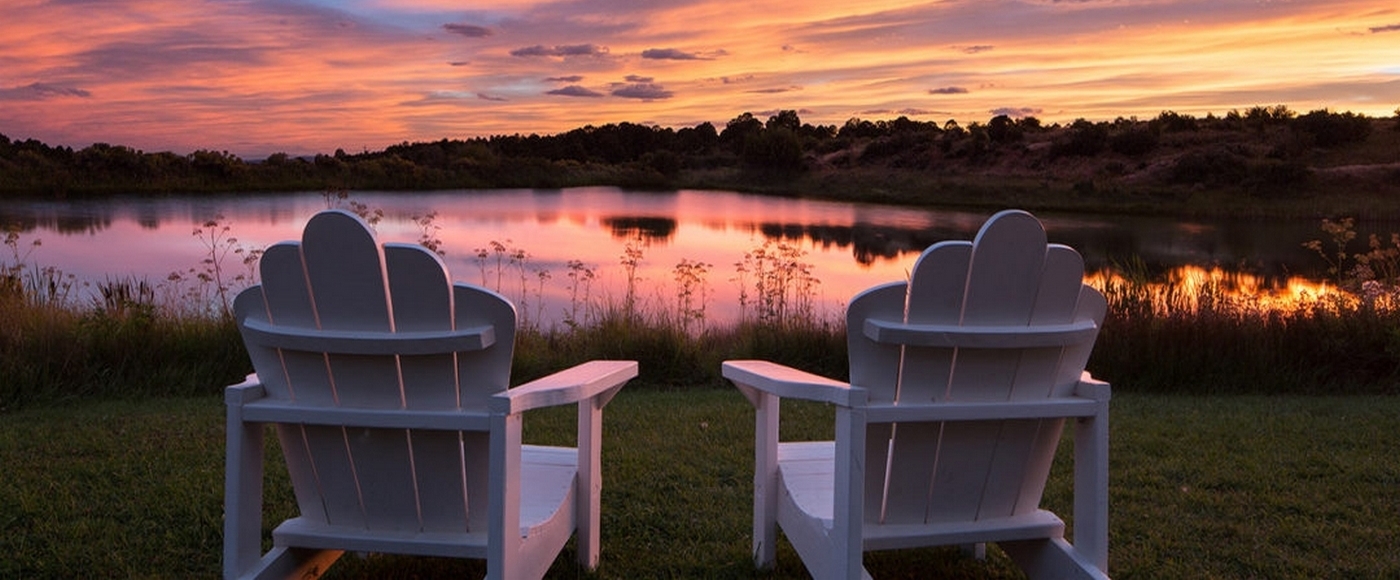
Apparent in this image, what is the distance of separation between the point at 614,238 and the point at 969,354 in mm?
15158

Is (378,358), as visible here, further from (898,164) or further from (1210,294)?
(898,164)

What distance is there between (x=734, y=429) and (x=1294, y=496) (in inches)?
92.0

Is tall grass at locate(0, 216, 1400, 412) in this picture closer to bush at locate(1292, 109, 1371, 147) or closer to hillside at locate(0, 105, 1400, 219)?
hillside at locate(0, 105, 1400, 219)

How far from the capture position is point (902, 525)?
2.60 m

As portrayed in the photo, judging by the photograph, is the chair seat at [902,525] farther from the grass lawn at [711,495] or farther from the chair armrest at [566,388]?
the chair armrest at [566,388]

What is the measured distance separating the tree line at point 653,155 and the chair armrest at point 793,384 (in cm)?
1552

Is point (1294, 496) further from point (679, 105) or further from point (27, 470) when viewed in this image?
point (679, 105)

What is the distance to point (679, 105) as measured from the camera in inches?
968

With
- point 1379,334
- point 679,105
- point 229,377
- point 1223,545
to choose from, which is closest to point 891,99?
point 679,105

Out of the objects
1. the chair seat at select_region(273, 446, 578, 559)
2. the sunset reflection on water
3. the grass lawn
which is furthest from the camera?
the sunset reflection on water

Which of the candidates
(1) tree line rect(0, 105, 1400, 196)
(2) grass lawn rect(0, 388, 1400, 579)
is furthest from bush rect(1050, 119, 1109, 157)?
(2) grass lawn rect(0, 388, 1400, 579)

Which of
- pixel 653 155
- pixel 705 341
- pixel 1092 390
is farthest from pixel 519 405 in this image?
pixel 653 155

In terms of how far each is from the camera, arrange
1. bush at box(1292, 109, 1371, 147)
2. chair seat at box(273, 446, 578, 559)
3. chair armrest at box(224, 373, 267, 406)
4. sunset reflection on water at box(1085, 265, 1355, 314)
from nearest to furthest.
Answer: chair armrest at box(224, 373, 267, 406)
chair seat at box(273, 446, 578, 559)
sunset reflection on water at box(1085, 265, 1355, 314)
bush at box(1292, 109, 1371, 147)

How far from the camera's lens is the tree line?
825 inches
